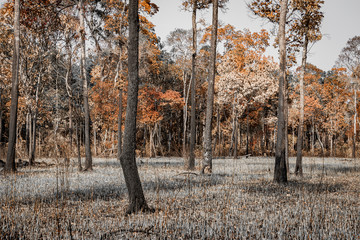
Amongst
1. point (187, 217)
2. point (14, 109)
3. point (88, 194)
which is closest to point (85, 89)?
point (14, 109)

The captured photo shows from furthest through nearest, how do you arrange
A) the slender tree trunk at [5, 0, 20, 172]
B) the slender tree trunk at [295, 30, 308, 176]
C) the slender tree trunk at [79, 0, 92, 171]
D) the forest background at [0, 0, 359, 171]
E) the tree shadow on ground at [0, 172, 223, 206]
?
the forest background at [0, 0, 359, 171] → the slender tree trunk at [79, 0, 92, 171] → the slender tree trunk at [295, 30, 308, 176] → the slender tree trunk at [5, 0, 20, 172] → the tree shadow on ground at [0, 172, 223, 206]

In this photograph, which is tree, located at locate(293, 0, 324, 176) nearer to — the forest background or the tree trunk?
the forest background

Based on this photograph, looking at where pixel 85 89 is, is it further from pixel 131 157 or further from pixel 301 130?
pixel 301 130

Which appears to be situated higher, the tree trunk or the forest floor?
the tree trunk

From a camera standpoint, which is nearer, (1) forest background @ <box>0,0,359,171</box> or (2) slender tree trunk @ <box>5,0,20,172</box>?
(2) slender tree trunk @ <box>5,0,20,172</box>

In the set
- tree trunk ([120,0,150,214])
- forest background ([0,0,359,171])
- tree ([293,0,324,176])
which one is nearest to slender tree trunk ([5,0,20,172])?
forest background ([0,0,359,171])

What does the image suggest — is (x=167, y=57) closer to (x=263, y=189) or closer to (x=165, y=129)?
(x=165, y=129)

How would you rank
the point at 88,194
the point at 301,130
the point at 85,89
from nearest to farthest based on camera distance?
1. the point at 88,194
2. the point at 301,130
3. the point at 85,89

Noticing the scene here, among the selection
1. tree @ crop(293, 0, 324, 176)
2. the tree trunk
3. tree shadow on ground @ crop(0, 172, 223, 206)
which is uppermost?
tree @ crop(293, 0, 324, 176)

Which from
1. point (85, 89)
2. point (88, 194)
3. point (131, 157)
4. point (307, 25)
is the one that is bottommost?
point (88, 194)

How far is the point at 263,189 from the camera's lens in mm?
8227

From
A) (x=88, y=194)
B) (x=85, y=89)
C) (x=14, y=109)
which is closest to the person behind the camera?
(x=88, y=194)

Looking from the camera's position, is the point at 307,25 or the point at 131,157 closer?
the point at 131,157

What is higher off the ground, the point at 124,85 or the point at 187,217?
the point at 124,85
